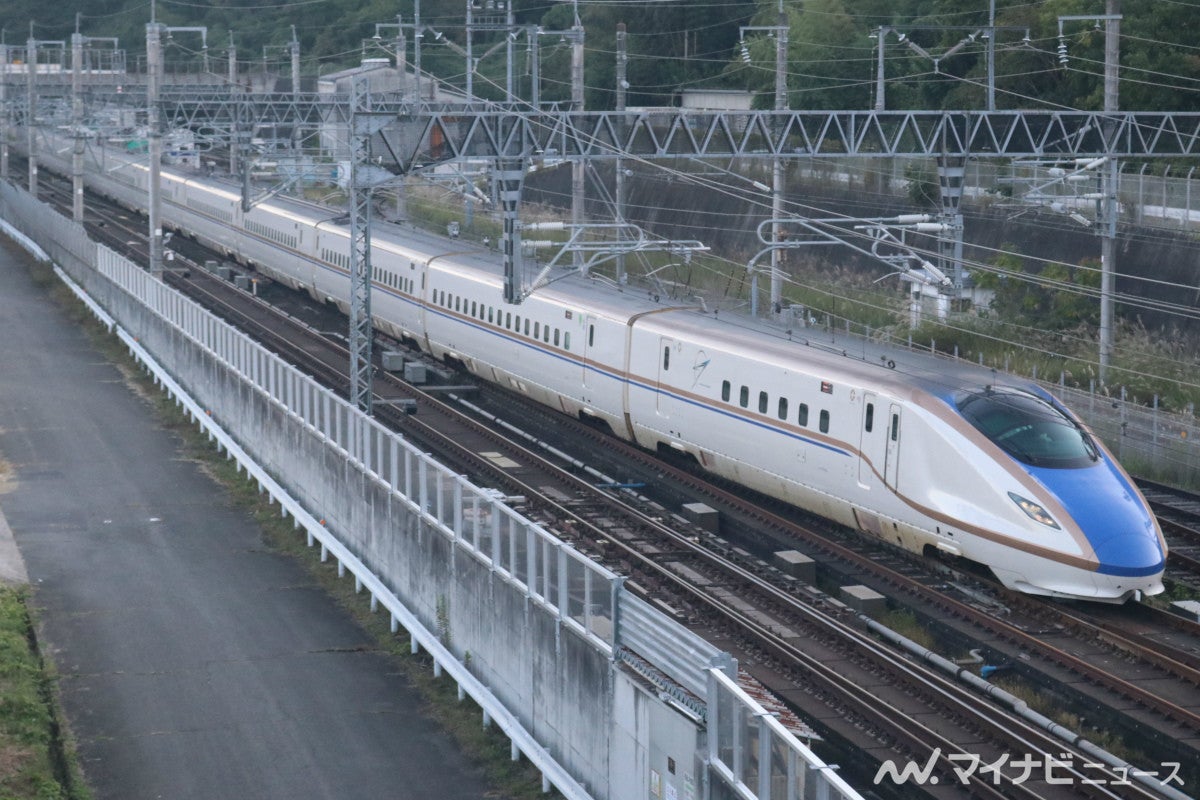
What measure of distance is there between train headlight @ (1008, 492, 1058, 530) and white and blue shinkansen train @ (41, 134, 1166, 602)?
0.05ft

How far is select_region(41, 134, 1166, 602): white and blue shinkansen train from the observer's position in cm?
1881

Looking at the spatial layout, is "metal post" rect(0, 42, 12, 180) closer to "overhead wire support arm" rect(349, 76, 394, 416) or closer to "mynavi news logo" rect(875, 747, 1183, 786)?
"overhead wire support arm" rect(349, 76, 394, 416)

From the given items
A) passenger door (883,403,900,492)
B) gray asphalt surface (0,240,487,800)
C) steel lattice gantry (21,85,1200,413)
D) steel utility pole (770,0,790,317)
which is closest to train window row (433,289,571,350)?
steel lattice gantry (21,85,1200,413)

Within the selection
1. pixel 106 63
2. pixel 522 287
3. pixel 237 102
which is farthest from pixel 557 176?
pixel 106 63

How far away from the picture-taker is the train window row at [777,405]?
22250mm

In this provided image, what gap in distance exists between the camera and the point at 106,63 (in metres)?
137

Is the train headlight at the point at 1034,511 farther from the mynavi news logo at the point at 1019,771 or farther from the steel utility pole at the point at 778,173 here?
the steel utility pole at the point at 778,173

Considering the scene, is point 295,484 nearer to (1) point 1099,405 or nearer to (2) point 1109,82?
(1) point 1099,405

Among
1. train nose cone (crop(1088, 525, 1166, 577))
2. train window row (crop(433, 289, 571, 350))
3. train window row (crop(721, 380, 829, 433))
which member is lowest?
train nose cone (crop(1088, 525, 1166, 577))

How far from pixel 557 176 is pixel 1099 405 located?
4648 centimetres

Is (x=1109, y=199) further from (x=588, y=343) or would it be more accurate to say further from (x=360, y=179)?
(x=360, y=179)

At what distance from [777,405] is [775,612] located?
167 inches

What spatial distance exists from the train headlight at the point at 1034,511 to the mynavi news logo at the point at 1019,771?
4.03 metres

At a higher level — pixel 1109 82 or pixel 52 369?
pixel 1109 82
